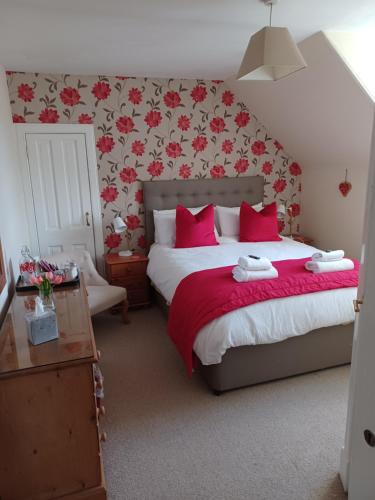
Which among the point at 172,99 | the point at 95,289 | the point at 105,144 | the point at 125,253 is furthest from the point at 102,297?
the point at 172,99

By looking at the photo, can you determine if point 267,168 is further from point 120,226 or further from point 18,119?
point 18,119

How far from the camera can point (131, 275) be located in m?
3.85

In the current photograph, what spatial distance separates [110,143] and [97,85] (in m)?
0.60

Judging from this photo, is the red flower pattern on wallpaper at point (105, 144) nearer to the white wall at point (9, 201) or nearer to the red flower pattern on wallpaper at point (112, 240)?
the white wall at point (9, 201)

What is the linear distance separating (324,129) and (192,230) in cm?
172

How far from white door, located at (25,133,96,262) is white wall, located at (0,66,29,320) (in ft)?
0.62

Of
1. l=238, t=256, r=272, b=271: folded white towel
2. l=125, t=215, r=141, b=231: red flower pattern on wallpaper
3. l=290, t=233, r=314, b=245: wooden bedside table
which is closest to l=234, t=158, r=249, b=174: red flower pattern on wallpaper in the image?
l=290, t=233, r=314, b=245: wooden bedside table

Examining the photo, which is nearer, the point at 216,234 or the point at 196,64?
the point at 196,64

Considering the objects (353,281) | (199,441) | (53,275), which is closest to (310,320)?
(353,281)

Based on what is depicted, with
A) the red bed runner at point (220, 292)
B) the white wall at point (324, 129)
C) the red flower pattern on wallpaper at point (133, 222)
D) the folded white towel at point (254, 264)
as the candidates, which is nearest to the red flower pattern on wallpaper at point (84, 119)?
the red flower pattern on wallpaper at point (133, 222)

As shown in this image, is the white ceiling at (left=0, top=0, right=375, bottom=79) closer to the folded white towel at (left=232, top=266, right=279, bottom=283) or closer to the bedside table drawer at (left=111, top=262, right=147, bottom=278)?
the folded white towel at (left=232, top=266, right=279, bottom=283)

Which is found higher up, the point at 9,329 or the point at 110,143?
the point at 110,143

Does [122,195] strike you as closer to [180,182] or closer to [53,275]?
[180,182]

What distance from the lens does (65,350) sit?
153cm
